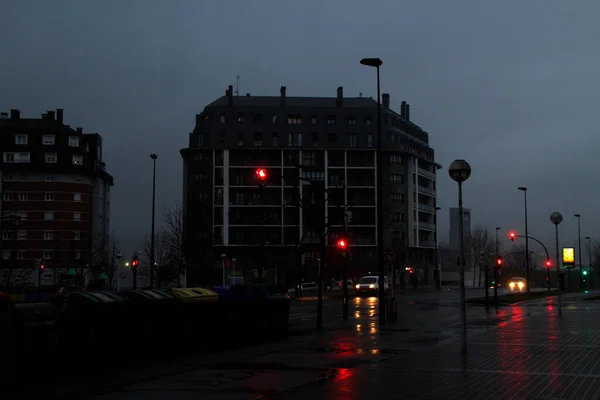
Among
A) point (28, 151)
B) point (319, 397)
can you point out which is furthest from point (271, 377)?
point (28, 151)

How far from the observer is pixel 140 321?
17.9m

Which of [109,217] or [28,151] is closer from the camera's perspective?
[28,151]

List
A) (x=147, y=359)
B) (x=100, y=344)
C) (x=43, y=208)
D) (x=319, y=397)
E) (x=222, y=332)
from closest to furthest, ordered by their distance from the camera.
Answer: (x=319, y=397)
(x=100, y=344)
(x=147, y=359)
(x=222, y=332)
(x=43, y=208)

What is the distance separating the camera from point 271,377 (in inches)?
537

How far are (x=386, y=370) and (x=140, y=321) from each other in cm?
675

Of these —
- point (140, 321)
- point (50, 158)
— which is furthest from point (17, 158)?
point (140, 321)

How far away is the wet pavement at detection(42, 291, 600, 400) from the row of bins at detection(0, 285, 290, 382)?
4.70ft

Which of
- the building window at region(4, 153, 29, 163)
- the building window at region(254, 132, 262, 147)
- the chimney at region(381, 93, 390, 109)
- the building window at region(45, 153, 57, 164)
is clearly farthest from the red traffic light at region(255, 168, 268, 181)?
the chimney at region(381, 93, 390, 109)

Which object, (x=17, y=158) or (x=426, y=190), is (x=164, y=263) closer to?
(x=17, y=158)

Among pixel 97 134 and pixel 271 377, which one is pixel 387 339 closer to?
pixel 271 377

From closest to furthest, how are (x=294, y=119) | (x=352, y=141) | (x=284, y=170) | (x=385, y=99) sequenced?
(x=284, y=170), (x=294, y=119), (x=352, y=141), (x=385, y=99)

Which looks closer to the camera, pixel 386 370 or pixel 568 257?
pixel 386 370

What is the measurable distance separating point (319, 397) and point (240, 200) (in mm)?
97372

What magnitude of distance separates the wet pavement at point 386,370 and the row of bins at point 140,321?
4.70ft
